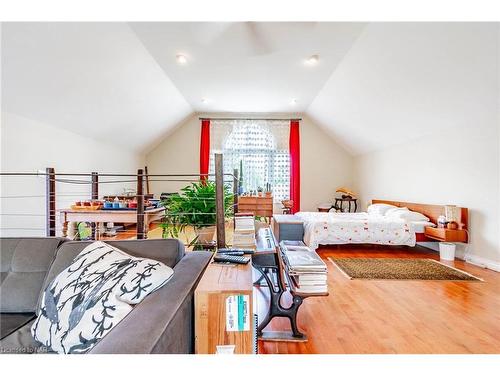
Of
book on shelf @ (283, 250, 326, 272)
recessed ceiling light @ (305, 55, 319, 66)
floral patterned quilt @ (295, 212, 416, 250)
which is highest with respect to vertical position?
recessed ceiling light @ (305, 55, 319, 66)

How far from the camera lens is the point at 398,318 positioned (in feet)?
6.63

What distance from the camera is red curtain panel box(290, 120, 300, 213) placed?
6852mm

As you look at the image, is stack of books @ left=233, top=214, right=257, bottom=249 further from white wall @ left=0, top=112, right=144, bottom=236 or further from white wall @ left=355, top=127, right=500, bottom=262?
white wall @ left=355, top=127, right=500, bottom=262

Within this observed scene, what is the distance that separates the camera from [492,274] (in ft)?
9.95

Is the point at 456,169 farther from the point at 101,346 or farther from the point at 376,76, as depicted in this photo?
the point at 101,346

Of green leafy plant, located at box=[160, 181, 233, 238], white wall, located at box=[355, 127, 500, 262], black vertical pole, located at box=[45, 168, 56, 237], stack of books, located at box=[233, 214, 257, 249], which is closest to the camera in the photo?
stack of books, located at box=[233, 214, 257, 249]

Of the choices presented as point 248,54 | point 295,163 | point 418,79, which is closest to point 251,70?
point 248,54

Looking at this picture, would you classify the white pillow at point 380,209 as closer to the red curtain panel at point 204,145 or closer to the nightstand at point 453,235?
the nightstand at point 453,235

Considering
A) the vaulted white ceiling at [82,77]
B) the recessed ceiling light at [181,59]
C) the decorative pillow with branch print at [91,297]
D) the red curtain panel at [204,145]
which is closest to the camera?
the decorative pillow with branch print at [91,297]

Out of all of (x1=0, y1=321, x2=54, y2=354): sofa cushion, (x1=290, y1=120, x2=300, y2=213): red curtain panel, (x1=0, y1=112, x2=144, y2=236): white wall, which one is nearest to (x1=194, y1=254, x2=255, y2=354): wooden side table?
(x1=0, y1=321, x2=54, y2=354): sofa cushion

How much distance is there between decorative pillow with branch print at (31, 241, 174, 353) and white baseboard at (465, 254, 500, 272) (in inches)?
149

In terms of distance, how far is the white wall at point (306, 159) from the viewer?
22.7ft

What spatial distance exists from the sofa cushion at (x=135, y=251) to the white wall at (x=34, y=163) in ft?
7.04

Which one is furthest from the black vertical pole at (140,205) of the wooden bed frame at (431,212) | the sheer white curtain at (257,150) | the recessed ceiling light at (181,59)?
the sheer white curtain at (257,150)
